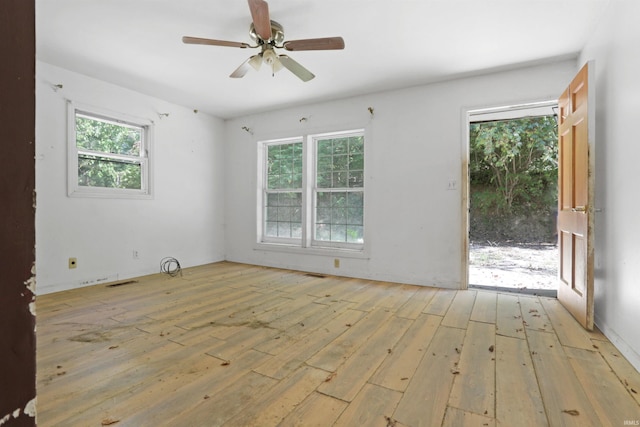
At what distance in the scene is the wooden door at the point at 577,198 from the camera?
92.7 inches

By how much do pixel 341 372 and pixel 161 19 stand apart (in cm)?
309

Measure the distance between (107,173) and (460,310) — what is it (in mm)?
4512

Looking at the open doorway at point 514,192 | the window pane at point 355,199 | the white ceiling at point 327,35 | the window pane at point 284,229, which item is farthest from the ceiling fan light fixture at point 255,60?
the open doorway at point 514,192

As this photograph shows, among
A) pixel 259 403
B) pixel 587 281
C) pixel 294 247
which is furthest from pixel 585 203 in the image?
pixel 294 247

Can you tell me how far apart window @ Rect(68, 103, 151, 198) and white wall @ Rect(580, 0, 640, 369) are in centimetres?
507

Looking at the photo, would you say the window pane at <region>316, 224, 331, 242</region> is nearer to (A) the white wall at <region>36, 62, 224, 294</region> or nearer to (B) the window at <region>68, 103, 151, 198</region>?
(A) the white wall at <region>36, 62, 224, 294</region>

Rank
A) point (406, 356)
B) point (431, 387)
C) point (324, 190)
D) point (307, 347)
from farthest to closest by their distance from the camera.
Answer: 1. point (324, 190)
2. point (307, 347)
3. point (406, 356)
4. point (431, 387)

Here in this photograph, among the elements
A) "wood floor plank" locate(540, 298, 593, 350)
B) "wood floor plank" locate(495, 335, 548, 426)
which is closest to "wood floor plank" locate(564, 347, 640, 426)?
"wood floor plank" locate(540, 298, 593, 350)

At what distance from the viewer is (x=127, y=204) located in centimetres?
405

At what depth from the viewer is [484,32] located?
269cm

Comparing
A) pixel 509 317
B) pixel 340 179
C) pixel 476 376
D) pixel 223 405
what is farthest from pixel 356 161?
pixel 223 405

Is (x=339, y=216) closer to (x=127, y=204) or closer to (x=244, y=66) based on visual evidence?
(x=244, y=66)

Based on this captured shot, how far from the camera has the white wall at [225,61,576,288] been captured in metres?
3.49

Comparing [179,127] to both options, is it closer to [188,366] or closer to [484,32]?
[188,366]
